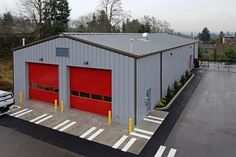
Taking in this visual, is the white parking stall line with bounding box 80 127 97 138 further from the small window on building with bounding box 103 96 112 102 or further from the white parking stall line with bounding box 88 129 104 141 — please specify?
the small window on building with bounding box 103 96 112 102

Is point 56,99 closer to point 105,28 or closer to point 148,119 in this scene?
point 148,119

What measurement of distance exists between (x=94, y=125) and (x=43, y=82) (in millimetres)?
6347

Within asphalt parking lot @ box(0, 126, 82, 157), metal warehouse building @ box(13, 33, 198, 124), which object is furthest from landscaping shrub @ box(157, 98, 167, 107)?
asphalt parking lot @ box(0, 126, 82, 157)

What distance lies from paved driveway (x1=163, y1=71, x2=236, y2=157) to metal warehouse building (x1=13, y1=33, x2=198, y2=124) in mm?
2532

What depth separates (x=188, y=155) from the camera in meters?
10.2

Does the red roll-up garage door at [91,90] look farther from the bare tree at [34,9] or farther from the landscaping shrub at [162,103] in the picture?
the bare tree at [34,9]

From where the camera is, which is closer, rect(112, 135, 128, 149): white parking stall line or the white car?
rect(112, 135, 128, 149): white parking stall line

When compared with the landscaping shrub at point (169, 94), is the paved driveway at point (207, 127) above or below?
below

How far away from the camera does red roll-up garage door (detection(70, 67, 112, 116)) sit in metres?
14.4

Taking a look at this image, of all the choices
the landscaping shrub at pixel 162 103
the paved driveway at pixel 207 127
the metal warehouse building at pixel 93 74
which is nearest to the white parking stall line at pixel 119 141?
the metal warehouse building at pixel 93 74

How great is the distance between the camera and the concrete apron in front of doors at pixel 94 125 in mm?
11469

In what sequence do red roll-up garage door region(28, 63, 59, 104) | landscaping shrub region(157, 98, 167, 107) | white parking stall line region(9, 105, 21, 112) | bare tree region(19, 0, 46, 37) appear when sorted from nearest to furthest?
white parking stall line region(9, 105, 21, 112)
red roll-up garage door region(28, 63, 59, 104)
landscaping shrub region(157, 98, 167, 107)
bare tree region(19, 0, 46, 37)

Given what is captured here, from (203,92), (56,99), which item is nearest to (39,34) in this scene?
(56,99)

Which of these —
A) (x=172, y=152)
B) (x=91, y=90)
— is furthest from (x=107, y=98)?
(x=172, y=152)
